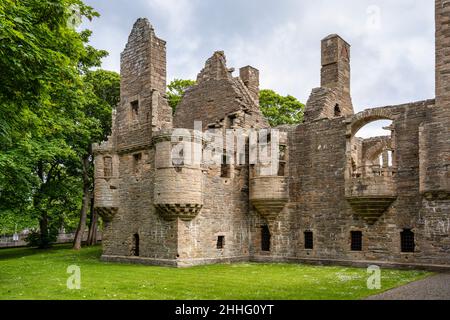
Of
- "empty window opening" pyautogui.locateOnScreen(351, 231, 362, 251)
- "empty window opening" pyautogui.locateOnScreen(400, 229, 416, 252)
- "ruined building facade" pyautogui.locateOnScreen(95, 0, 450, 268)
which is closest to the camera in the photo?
"ruined building facade" pyautogui.locateOnScreen(95, 0, 450, 268)

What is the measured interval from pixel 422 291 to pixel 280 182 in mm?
10441

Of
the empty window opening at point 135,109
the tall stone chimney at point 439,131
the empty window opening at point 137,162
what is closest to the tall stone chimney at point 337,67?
the tall stone chimney at point 439,131

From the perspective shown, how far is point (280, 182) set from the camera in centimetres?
2309

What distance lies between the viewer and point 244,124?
81.6 ft

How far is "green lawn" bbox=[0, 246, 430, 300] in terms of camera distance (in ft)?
42.1

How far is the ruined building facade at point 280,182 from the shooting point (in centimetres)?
1911

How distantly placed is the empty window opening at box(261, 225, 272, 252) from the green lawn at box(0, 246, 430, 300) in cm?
208

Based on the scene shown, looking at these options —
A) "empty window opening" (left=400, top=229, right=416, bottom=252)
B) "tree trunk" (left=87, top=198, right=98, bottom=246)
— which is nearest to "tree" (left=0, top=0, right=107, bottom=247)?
"tree trunk" (left=87, top=198, right=98, bottom=246)

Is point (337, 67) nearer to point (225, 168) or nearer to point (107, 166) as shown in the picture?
point (225, 168)

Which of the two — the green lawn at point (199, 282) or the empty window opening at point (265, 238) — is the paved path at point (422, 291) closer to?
the green lawn at point (199, 282)

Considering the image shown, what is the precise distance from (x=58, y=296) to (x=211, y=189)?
10599 millimetres

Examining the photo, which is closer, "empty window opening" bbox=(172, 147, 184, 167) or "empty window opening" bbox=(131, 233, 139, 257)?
"empty window opening" bbox=(172, 147, 184, 167)

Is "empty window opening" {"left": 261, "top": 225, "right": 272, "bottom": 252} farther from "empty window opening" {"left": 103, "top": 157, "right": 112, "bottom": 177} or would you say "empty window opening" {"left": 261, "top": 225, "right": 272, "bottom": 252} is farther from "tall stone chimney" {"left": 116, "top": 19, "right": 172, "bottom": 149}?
"empty window opening" {"left": 103, "top": 157, "right": 112, "bottom": 177}

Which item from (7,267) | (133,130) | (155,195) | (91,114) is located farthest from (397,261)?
(91,114)
